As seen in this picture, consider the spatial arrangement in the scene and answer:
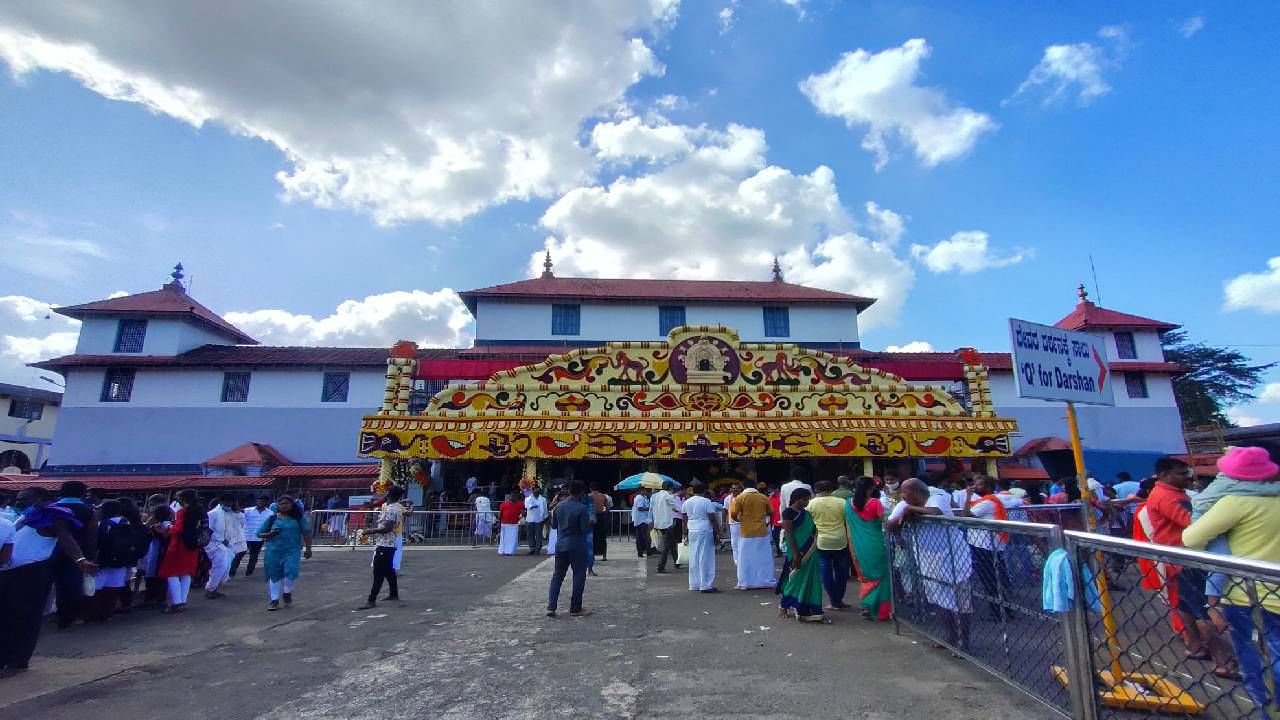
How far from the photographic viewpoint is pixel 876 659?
538cm

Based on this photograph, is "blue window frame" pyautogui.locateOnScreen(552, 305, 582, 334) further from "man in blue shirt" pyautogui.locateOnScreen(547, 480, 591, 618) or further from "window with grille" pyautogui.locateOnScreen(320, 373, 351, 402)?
"man in blue shirt" pyautogui.locateOnScreen(547, 480, 591, 618)

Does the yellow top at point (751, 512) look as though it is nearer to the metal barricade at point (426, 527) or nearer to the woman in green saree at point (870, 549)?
the woman in green saree at point (870, 549)

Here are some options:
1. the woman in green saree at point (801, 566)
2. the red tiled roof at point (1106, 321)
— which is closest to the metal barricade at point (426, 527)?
the woman in green saree at point (801, 566)

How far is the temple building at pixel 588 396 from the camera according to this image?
55.2 ft

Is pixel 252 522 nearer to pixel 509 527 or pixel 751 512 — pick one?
pixel 509 527

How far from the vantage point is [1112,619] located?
367 centimetres

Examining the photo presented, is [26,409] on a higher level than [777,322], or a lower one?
lower

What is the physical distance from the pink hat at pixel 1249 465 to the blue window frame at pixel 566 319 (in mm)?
23170

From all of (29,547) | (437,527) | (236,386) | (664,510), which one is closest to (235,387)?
(236,386)

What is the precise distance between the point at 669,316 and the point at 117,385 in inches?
884

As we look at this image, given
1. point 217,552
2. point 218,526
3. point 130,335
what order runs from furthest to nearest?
point 130,335 → point 218,526 → point 217,552

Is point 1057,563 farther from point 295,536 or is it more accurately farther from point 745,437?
point 745,437

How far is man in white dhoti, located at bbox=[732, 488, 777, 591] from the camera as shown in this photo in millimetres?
9039

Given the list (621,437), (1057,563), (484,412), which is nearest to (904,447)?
(621,437)
